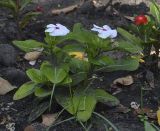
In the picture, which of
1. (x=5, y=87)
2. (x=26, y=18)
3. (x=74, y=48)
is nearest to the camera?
(x=74, y=48)

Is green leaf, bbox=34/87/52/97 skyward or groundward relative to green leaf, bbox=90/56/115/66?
groundward

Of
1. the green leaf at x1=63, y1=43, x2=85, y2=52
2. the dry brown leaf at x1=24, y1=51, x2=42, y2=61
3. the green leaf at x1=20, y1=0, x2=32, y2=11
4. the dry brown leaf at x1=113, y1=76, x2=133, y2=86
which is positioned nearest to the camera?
the green leaf at x1=63, y1=43, x2=85, y2=52

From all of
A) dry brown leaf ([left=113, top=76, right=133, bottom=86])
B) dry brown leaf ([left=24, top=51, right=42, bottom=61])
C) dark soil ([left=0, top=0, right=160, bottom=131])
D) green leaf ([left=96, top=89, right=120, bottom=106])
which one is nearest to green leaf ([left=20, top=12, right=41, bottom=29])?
dark soil ([left=0, top=0, right=160, bottom=131])

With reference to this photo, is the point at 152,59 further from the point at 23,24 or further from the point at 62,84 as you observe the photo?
the point at 23,24

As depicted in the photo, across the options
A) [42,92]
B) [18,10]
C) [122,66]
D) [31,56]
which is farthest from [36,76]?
[18,10]

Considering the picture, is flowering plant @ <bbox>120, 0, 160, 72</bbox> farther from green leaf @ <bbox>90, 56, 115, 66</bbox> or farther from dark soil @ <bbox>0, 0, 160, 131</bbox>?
green leaf @ <bbox>90, 56, 115, 66</bbox>

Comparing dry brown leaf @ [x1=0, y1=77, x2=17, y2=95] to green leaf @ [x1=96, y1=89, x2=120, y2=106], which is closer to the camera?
green leaf @ [x1=96, y1=89, x2=120, y2=106]

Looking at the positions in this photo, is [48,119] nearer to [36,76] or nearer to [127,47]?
[36,76]
